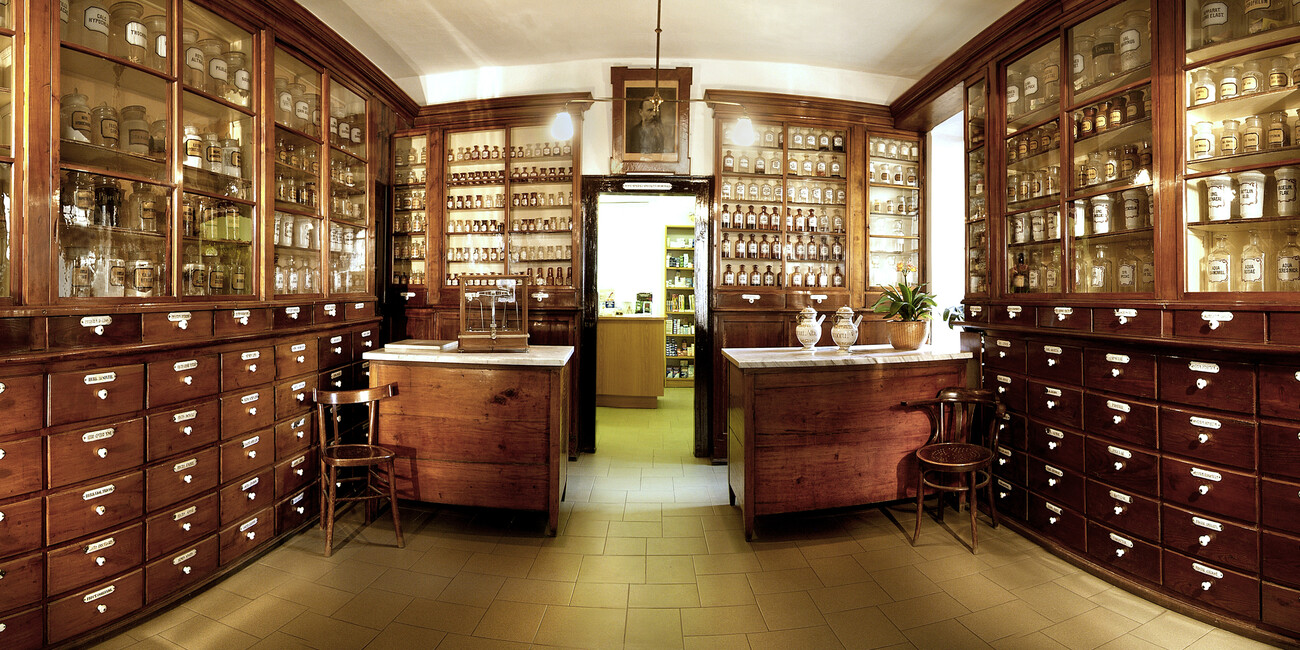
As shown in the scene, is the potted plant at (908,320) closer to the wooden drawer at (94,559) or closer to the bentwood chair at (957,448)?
the bentwood chair at (957,448)

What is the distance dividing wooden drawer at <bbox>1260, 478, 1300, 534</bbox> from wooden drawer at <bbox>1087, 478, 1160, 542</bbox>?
0.34m

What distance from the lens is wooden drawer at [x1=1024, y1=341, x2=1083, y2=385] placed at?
2.80 metres

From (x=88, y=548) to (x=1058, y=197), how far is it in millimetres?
5163

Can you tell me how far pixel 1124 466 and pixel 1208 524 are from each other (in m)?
0.35

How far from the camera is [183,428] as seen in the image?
7.94 feet

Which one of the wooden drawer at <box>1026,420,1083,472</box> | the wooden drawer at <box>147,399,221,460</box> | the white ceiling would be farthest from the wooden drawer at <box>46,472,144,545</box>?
the wooden drawer at <box>1026,420,1083,472</box>

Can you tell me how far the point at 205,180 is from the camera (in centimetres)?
278

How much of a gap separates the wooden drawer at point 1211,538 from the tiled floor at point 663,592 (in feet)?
1.00

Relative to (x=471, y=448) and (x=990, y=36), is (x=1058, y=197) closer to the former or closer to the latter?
(x=990, y=36)

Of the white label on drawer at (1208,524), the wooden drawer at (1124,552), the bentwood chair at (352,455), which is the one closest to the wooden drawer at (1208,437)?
the white label on drawer at (1208,524)

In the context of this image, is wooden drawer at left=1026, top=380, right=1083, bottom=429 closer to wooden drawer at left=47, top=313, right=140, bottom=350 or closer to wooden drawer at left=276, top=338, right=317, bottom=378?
wooden drawer at left=276, top=338, right=317, bottom=378

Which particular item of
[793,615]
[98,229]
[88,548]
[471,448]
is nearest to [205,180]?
[98,229]

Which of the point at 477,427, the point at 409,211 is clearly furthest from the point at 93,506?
the point at 409,211

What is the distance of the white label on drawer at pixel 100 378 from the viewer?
2062 millimetres
